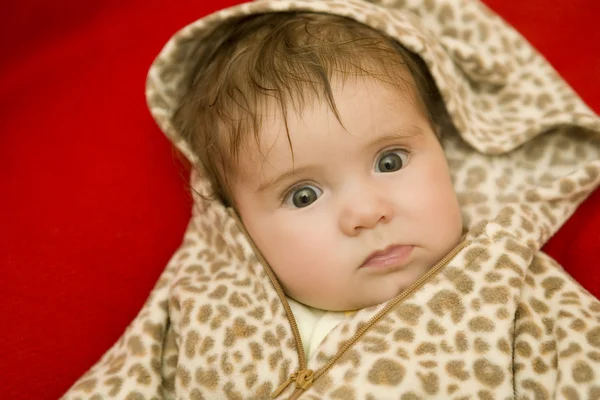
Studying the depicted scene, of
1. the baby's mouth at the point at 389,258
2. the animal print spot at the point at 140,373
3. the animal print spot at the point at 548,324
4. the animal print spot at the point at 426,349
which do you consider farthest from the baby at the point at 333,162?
the animal print spot at the point at 140,373

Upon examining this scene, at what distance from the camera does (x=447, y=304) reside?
1.20 metres

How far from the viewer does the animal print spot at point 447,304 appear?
1193 millimetres

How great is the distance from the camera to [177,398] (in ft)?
4.20

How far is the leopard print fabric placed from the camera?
115 cm

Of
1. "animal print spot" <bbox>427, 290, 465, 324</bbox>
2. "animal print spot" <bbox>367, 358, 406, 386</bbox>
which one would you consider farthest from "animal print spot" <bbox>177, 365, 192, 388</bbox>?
"animal print spot" <bbox>427, 290, 465, 324</bbox>

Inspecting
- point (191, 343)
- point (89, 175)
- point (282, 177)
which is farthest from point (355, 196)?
point (89, 175)

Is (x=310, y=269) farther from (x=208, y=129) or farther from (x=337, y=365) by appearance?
(x=208, y=129)

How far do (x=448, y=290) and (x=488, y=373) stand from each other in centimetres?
17

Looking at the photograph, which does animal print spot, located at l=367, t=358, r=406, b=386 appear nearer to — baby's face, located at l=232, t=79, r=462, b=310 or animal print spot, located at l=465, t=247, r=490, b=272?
baby's face, located at l=232, t=79, r=462, b=310

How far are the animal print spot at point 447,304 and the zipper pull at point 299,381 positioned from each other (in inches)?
10.5

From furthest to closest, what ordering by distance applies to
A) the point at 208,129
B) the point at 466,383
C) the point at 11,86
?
the point at 11,86 → the point at 208,129 → the point at 466,383

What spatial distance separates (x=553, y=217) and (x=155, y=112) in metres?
0.94

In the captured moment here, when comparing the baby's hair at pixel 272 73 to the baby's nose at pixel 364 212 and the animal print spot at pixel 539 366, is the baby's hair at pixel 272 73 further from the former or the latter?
the animal print spot at pixel 539 366

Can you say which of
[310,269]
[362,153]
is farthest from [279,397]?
[362,153]
